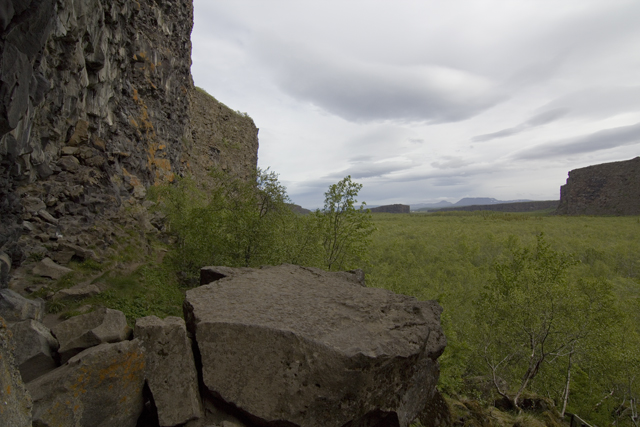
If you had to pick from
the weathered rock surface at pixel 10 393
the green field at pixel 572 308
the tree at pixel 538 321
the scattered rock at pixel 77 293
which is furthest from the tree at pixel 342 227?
the weathered rock surface at pixel 10 393

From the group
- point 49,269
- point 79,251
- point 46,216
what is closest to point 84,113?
point 46,216

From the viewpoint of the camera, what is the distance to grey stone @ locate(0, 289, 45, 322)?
546cm

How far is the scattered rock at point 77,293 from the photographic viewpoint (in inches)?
288

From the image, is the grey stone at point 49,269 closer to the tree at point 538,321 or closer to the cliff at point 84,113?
the cliff at point 84,113

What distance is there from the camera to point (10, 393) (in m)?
2.82

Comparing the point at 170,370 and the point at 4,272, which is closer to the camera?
the point at 170,370

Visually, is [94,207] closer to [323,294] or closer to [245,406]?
[323,294]

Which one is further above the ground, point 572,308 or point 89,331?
point 89,331

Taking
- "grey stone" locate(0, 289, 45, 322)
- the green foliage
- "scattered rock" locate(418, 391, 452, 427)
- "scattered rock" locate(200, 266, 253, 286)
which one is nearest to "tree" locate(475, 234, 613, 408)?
"scattered rock" locate(418, 391, 452, 427)

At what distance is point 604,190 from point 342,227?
6698 centimetres

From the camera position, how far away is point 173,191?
15859mm

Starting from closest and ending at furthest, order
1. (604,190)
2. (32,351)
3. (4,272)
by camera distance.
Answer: (32,351) → (4,272) → (604,190)

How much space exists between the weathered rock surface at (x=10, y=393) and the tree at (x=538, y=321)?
10708 mm

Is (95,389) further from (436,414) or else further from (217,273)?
(436,414)
